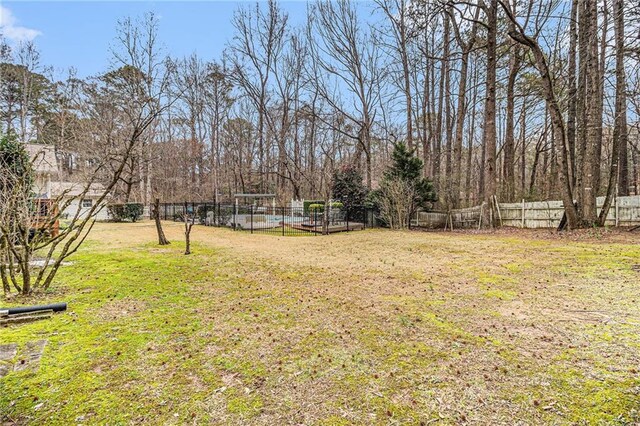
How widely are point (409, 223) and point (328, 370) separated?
13110mm

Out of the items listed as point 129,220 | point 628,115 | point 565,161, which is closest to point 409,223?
point 565,161

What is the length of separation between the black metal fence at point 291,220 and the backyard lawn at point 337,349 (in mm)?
8766

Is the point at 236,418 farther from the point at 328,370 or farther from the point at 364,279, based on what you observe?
the point at 364,279

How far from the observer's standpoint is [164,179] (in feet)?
85.2

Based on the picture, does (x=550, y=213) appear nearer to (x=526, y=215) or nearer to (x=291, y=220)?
(x=526, y=215)

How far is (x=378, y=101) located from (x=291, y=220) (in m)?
9.36

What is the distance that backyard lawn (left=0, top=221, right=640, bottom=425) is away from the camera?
1990 mm

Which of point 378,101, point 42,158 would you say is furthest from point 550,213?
point 42,158

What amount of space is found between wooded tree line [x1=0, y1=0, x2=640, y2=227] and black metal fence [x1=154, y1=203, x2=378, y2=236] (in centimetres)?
341

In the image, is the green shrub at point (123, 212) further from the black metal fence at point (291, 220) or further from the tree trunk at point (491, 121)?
the tree trunk at point (491, 121)

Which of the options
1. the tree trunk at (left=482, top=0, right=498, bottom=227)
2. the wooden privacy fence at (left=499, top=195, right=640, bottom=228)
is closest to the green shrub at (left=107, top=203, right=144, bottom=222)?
the tree trunk at (left=482, top=0, right=498, bottom=227)

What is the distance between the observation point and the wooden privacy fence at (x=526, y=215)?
33.0 ft

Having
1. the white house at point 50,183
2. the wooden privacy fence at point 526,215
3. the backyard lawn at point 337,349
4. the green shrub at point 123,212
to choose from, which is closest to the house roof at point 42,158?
the white house at point 50,183

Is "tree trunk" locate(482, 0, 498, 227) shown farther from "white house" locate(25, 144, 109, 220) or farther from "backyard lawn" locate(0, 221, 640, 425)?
"white house" locate(25, 144, 109, 220)
